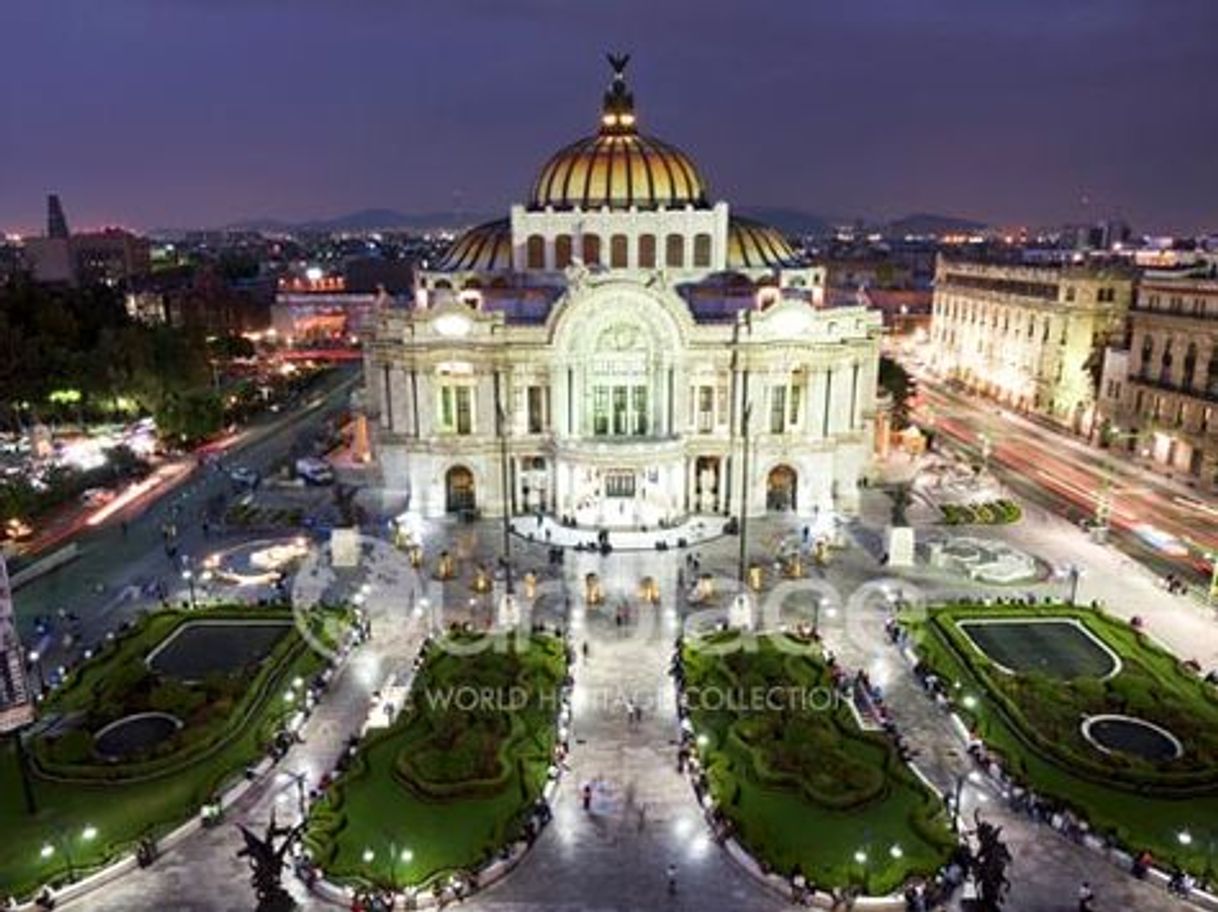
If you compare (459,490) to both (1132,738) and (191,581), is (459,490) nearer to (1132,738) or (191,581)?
(191,581)

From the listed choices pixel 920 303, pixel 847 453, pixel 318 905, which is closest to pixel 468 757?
pixel 318 905


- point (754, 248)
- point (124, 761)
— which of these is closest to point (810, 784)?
point (124, 761)

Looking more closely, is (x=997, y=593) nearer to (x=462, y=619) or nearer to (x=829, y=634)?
(x=829, y=634)

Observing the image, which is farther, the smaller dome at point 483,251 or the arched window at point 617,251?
the smaller dome at point 483,251

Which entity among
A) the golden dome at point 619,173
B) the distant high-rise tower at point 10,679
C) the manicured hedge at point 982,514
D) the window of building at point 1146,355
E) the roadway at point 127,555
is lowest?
the roadway at point 127,555

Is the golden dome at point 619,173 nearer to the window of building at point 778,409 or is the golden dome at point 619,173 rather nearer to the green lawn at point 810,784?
the window of building at point 778,409

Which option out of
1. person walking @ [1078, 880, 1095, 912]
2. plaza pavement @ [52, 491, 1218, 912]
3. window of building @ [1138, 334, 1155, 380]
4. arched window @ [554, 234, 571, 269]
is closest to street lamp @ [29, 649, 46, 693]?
plaza pavement @ [52, 491, 1218, 912]

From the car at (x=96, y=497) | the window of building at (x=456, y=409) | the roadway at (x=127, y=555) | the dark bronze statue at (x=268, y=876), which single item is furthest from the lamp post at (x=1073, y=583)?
the car at (x=96, y=497)

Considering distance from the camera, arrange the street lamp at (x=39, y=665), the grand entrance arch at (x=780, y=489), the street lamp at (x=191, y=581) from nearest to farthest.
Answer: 1. the street lamp at (x=39, y=665)
2. the street lamp at (x=191, y=581)
3. the grand entrance arch at (x=780, y=489)
